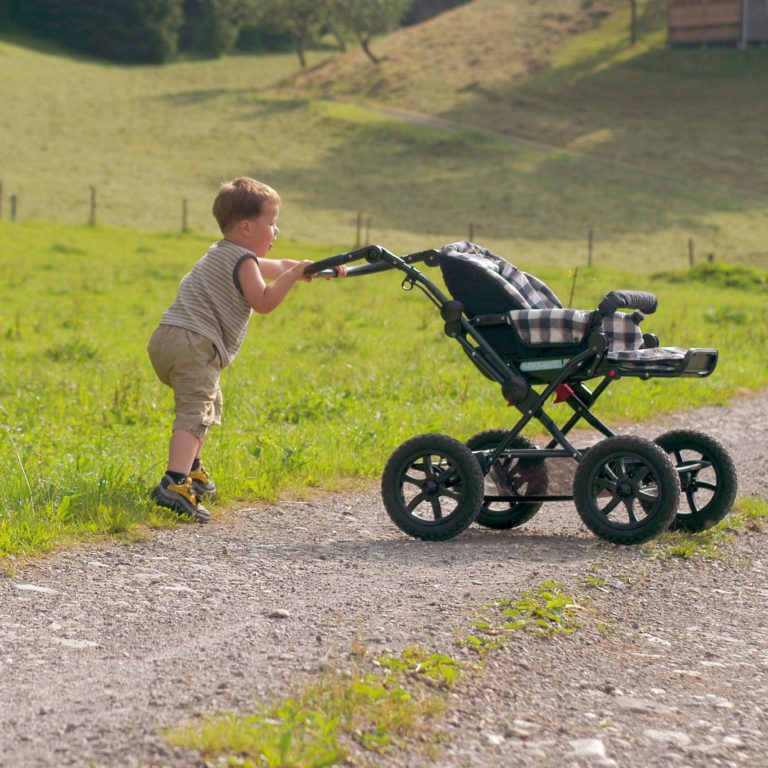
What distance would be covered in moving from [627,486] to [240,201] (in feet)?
8.40

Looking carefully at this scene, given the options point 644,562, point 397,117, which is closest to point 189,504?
point 644,562

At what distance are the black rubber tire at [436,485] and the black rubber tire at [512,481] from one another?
1.05ft

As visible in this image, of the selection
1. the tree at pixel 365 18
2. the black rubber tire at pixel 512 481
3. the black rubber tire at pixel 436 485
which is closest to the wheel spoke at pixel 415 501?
the black rubber tire at pixel 436 485

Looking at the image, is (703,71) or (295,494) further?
(703,71)

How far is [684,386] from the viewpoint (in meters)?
12.9

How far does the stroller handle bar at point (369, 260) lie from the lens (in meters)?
6.61

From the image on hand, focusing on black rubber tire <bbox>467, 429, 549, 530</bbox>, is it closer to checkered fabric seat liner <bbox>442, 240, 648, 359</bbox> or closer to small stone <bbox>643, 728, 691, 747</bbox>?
checkered fabric seat liner <bbox>442, 240, 648, 359</bbox>

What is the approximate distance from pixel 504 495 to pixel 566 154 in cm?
5261

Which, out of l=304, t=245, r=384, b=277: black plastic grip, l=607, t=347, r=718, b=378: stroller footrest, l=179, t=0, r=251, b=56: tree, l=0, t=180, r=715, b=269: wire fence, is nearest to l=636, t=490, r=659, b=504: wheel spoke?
l=607, t=347, r=718, b=378: stroller footrest

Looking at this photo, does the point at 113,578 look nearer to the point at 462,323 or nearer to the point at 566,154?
the point at 462,323

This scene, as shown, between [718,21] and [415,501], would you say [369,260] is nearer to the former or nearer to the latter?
[415,501]

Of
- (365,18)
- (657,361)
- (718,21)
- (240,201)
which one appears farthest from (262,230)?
(365,18)

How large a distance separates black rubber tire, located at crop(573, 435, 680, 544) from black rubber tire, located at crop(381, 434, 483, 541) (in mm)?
559

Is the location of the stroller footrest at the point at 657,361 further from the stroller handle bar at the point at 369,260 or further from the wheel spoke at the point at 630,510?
the stroller handle bar at the point at 369,260
